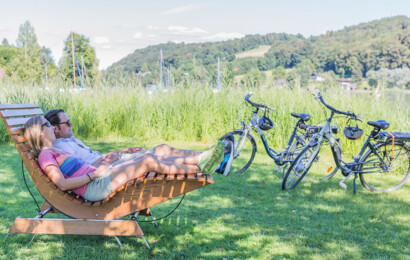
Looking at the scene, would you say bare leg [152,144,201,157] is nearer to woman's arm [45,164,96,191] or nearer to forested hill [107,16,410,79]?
woman's arm [45,164,96,191]

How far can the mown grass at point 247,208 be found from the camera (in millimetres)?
3336

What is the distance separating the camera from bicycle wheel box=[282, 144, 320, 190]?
5.05m

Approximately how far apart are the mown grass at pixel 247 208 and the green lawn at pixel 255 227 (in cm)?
1

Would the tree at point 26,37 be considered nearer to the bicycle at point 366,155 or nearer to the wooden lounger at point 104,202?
the bicycle at point 366,155

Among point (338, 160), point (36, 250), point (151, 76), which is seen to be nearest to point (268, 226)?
point (338, 160)

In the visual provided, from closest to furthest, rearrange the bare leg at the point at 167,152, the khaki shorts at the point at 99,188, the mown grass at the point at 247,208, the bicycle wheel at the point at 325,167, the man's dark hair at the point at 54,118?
the khaki shorts at the point at 99,188 < the mown grass at the point at 247,208 < the bare leg at the point at 167,152 < the man's dark hair at the point at 54,118 < the bicycle wheel at the point at 325,167

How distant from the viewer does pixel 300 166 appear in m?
5.16

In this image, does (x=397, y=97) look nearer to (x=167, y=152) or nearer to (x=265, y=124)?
(x=265, y=124)

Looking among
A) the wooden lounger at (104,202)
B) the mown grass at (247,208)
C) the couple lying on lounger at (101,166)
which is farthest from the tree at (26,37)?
the wooden lounger at (104,202)

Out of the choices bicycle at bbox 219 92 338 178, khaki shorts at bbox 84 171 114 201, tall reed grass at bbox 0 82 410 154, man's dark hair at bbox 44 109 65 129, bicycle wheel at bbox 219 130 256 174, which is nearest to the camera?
khaki shorts at bbox 84 171 114 201

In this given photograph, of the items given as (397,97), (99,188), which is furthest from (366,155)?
(99,188)

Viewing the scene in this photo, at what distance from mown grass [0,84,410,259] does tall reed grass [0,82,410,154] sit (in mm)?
28

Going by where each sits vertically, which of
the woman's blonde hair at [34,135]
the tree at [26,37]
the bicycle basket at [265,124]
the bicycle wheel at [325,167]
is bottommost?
the bicycle wheel at [325,167]

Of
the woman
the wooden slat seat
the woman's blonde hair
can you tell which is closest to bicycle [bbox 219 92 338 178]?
the woman
